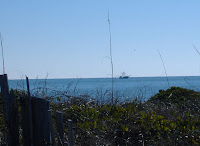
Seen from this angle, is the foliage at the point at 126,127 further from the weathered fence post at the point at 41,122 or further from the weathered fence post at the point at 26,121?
the weathered fence post at the point at 41,122

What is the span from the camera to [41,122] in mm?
4570

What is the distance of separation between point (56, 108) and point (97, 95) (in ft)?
4.78

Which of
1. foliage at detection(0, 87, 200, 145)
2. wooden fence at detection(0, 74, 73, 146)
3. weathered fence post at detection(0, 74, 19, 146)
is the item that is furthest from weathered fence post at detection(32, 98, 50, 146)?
foliage at detection(0, 87, 200, 145)

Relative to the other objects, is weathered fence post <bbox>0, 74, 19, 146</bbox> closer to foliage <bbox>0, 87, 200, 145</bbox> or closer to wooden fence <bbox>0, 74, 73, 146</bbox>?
wooden fence <bbox>0, 74, 73, 146</bbox>

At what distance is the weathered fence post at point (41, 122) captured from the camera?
4.54m

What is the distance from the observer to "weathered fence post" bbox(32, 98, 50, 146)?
14.9 feet

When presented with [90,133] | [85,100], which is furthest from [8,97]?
[85,100]

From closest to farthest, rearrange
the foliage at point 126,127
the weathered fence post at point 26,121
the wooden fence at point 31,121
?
the wooden fence at point 31,121
the weathered fence post at point 26,121
the foliage at point 126,127

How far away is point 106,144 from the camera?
5.03 metres

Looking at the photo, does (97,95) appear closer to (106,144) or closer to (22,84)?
(22,84)

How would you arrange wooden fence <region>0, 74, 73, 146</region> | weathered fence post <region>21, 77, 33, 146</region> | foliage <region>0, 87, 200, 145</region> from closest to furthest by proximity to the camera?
wooden fence <region>0, 74, 73, 146</region>
weathered fence post <region>21, 77, 33, 146</region>
foliage <region>0, 87, 200, 145</region>

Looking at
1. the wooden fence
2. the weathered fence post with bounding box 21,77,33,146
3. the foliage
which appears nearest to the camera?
the wooden fence

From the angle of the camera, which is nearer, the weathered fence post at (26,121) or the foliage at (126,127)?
the weathered fence post at (26,121)

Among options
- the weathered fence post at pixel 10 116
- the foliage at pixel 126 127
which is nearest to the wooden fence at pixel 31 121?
the weathered fence post at pixel 10 116
